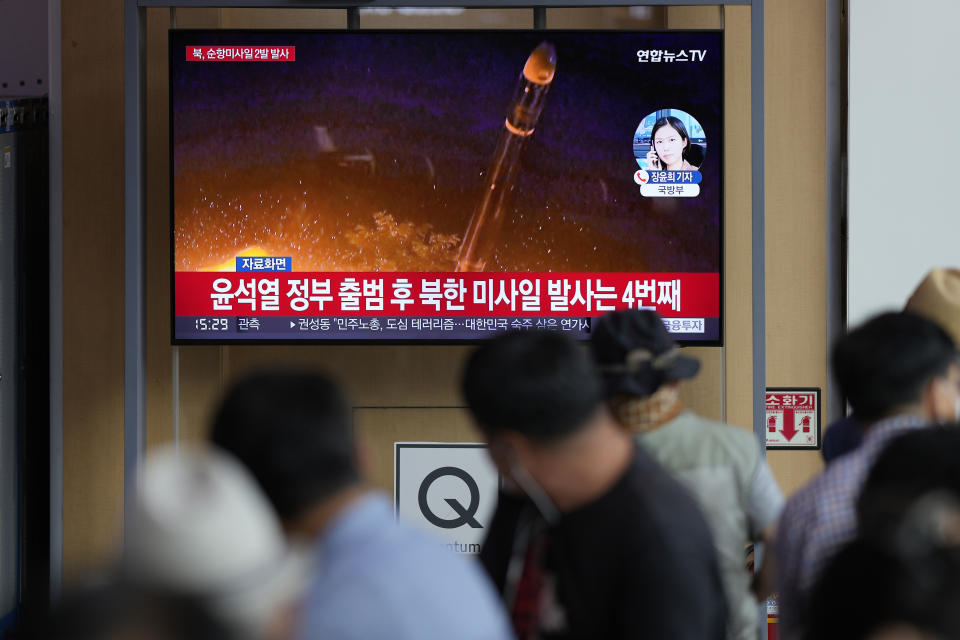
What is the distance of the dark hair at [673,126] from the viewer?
414 centimetres

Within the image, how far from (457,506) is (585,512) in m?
2.65

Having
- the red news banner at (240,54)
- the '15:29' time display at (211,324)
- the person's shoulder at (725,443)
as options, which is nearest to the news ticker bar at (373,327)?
the '15:29' time display at (211,324)

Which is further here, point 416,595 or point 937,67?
point 937,67

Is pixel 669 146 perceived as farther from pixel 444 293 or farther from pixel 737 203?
pixel 444 293

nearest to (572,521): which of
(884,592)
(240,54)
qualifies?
(884,592)

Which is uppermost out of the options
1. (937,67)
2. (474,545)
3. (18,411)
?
(937,67)

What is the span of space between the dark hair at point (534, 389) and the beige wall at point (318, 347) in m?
2.77

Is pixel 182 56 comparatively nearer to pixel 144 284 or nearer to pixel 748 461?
pixel 144 284

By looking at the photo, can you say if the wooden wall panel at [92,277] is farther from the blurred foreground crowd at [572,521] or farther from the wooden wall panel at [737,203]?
the blurred foreground crowd at [572,521]

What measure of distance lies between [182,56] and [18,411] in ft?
5.09

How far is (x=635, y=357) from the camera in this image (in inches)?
88.9

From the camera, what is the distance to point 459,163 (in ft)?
13.6

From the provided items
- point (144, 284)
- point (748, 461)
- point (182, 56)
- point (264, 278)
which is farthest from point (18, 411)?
point (748, 461)

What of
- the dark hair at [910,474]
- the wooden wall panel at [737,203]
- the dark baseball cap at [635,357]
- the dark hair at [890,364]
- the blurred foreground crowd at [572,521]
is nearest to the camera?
the blurred foreground crowd at [572,521]
